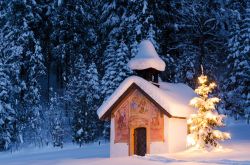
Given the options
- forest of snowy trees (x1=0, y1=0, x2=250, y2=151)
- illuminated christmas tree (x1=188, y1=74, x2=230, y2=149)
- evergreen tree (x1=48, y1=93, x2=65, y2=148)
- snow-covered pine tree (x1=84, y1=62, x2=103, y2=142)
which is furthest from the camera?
snow-covered pine tree (x1=84, y1=62, x2=103, y2=142)

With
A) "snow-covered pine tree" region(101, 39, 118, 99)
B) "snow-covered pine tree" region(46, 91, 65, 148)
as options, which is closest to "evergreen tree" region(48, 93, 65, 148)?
"snow-covered pine tree" region(46, 91, 65, 148)

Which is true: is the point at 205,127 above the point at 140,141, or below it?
above

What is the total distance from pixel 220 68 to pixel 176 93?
29526 mm

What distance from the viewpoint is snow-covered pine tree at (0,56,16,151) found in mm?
39344

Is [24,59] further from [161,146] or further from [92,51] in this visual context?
[161,146]

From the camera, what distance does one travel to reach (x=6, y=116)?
→ 39594mm

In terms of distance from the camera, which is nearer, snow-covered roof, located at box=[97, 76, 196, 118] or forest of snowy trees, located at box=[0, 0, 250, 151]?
snow-covered roof, located at box=[97, 76, 196, 118]

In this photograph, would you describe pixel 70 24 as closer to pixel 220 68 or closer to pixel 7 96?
pixel 7 96

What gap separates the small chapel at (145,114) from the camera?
27.5 m

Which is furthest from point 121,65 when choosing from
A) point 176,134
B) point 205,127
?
point 205,127

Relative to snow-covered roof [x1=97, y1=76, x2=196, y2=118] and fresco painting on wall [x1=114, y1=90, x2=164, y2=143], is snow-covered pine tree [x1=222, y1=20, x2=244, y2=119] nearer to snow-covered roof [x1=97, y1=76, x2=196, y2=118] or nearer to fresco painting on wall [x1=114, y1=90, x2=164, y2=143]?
snow-covered roof [x1=97, y1=76, x2=196, y2=118]

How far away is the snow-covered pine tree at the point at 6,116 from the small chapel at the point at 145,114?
13233 millimetres

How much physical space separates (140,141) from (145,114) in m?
1.67

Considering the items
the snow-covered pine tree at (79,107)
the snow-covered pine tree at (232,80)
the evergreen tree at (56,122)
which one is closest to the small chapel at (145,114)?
the evergreen tree at (56,122)
